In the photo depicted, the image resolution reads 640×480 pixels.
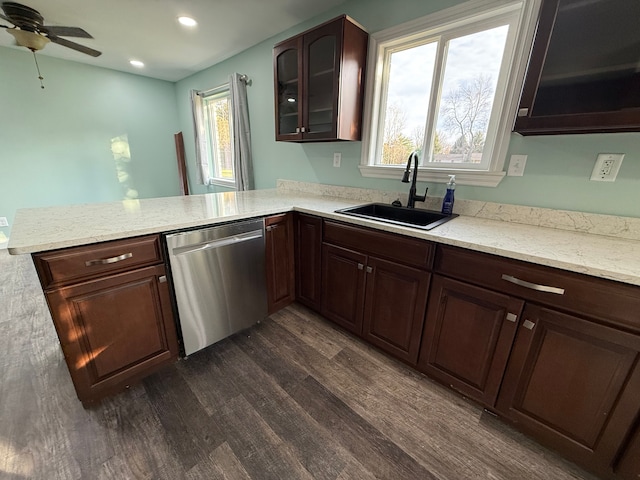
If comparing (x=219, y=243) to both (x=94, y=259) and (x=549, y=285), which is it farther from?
(x=549, y=285)

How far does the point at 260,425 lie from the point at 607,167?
6.96 ft

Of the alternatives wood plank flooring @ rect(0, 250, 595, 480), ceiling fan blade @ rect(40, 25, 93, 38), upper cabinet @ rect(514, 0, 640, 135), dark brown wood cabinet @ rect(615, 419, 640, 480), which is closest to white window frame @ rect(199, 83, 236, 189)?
ceiling fan blade @ rect(40, 25, 93, 38)

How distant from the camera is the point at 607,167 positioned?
4.12 ft

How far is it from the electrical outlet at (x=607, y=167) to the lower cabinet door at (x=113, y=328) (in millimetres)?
2289

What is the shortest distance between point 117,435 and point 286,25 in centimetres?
315

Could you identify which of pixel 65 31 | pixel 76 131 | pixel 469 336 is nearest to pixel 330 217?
pixel 469 336

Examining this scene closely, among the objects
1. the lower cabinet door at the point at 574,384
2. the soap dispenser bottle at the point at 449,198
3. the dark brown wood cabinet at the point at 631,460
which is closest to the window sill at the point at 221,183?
the soap dispenser bottle at the point at 449,198

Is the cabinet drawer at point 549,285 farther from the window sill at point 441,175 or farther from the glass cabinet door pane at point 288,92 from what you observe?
the glass cabinet door pane at point 288,92

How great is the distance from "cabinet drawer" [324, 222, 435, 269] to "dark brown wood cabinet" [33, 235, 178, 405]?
104 cm

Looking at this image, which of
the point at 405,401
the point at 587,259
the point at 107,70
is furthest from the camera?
the point at 107,70

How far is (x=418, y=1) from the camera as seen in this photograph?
1664 millimetres

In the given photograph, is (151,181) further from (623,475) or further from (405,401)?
(623,475)

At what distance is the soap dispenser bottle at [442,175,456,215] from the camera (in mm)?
1619

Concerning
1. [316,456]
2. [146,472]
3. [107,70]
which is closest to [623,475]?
[316,456]
